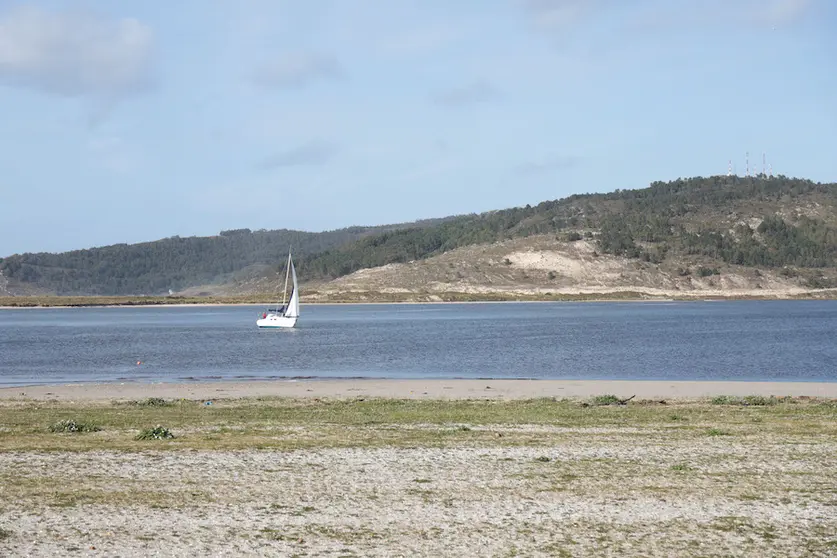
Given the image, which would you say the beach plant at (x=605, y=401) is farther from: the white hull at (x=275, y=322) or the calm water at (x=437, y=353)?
the white hull at (x=275, y=322)

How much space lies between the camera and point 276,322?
366 feet

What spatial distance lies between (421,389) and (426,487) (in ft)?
79.4

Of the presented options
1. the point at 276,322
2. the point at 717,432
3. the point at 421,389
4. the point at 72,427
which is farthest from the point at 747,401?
the point at 276,322

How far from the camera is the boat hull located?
112 m

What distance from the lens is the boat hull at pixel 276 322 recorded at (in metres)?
112

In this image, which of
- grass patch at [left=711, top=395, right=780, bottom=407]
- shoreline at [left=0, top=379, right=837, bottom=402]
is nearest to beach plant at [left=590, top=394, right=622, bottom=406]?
shoreline at [left=0, top=379, right=837, bottom=402]

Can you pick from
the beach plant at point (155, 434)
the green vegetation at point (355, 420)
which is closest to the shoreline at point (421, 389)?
the green vegetation at point (355, 420)

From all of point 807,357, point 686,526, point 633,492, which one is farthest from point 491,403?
point 807,357

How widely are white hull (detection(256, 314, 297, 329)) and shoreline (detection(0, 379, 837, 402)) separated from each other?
217 ft

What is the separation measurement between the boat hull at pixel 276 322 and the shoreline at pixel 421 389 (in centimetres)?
6621

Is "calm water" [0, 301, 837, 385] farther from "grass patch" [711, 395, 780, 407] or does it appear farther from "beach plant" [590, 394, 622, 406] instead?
"beach plant" [590, 394, 622, 406]

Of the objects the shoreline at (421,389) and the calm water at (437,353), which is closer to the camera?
the shoreline at (421,389)

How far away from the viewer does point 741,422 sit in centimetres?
2473

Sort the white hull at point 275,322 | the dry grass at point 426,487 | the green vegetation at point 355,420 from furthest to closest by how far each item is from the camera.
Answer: the white hull at point 275,322, the green vegetation at point 355,420, the dry grass at point 426,487
